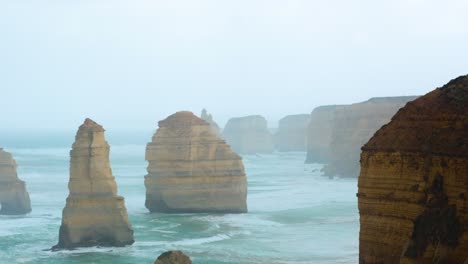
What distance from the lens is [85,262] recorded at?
42.6m

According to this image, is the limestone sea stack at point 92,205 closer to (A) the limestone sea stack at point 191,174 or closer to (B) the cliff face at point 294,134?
(A) the limestone sea stack at point 191,174

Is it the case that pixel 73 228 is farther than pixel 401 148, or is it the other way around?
pixel 73 228

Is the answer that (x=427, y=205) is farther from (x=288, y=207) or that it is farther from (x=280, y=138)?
(x=280, y=138)

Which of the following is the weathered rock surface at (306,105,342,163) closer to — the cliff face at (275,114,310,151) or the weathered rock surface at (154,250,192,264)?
the cliff face at (275,114,310,151)

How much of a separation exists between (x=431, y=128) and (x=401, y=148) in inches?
26.4

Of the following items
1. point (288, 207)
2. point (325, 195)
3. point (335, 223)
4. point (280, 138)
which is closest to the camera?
point (335, 223)

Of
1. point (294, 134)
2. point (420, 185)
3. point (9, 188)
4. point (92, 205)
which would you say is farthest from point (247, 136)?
point (420, 185)

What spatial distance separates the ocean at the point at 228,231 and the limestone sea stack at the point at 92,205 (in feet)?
2.09

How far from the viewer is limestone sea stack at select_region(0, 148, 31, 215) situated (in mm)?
62281

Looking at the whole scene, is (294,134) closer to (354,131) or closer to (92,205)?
(354,131)

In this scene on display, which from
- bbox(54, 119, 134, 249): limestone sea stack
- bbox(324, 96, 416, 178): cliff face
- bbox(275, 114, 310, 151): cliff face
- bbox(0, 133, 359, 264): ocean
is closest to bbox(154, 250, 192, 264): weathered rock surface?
bbox(0, 133, 359, 264): ocean

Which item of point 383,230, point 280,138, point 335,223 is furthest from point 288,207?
point 280,138

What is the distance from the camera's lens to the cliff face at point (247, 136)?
176m

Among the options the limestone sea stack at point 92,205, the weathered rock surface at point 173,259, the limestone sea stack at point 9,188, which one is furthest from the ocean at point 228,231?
the weathered rock surface at point 173,259
